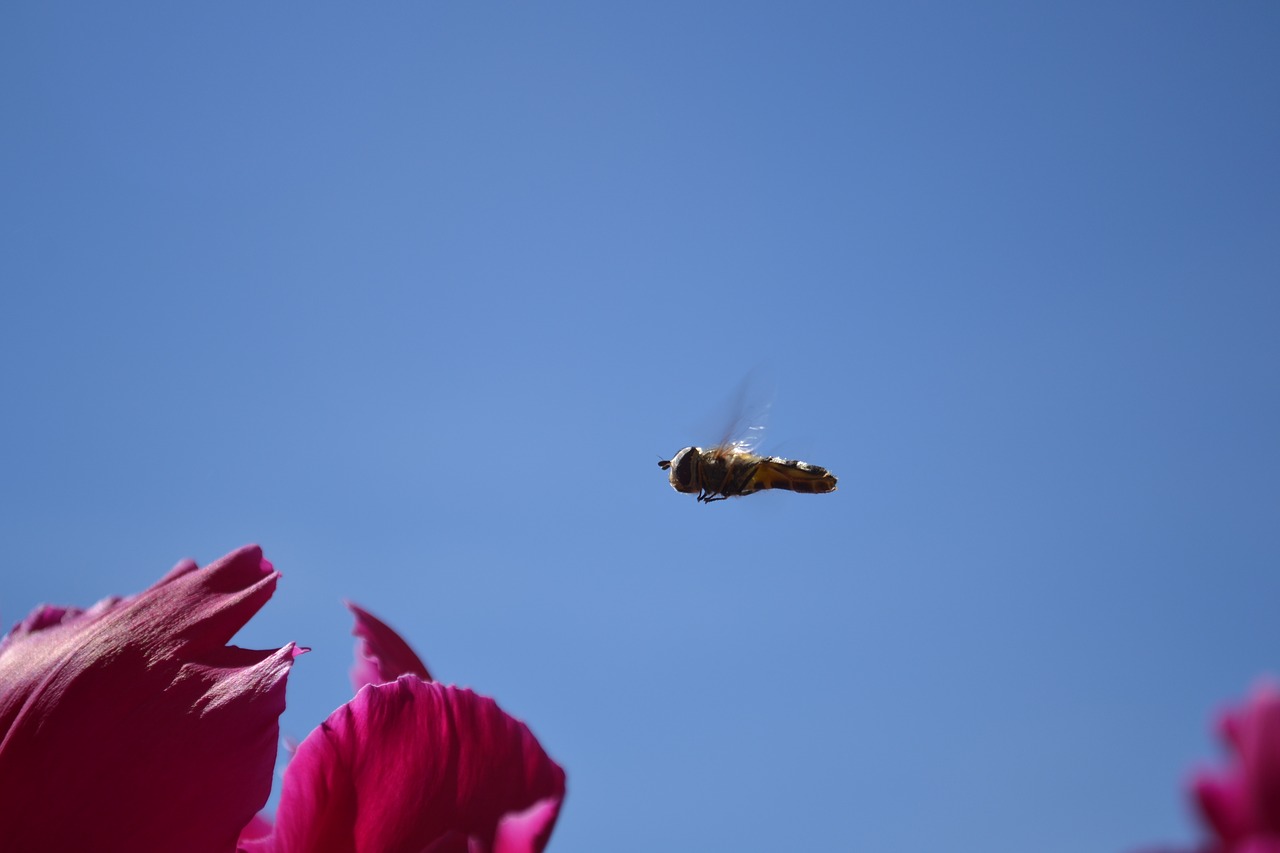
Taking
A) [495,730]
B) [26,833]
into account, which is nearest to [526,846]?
[495,730]

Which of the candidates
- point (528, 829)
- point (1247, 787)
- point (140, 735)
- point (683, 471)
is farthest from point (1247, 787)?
point (683, 471)

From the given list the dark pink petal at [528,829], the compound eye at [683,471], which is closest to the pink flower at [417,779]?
the dark pink petal at [528,829]

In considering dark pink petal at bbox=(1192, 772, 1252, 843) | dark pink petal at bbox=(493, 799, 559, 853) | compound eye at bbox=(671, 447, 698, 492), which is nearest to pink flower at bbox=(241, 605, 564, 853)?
dark pink petal at bbox=(493, 799, 559, 853)

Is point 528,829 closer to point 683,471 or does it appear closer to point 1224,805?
point 1224,805

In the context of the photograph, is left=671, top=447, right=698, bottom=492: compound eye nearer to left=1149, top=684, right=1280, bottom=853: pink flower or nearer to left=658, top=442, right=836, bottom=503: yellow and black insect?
left=658, top=442, right=836, bottom=503: yellow and black insect

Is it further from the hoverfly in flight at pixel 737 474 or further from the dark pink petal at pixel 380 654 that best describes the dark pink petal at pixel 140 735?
the hoverfly in flight at pixel 737 474
